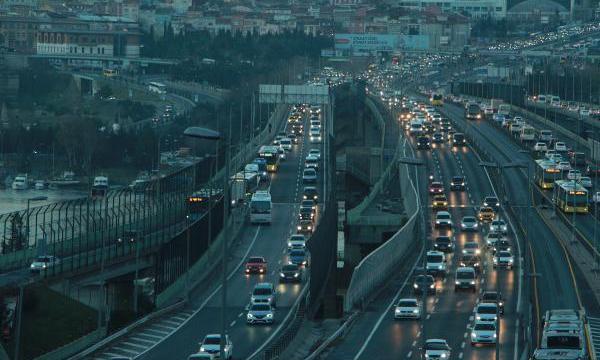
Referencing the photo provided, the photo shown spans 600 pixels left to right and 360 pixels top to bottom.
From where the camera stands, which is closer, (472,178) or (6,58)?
(472,178)

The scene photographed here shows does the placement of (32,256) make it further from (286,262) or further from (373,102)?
(373,102)

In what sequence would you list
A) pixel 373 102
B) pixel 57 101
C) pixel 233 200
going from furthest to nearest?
1. pixel 57 101
2. pixel 373 102
3. pixel 233 200

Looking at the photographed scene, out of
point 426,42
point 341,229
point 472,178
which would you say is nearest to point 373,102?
point 472,178

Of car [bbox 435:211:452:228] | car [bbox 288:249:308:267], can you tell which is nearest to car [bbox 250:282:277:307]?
car [bbox 288:249:308:267]

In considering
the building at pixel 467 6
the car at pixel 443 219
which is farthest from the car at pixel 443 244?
the building at pixel 467 6

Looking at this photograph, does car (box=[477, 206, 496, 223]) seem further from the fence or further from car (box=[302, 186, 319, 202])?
car (box=[302, 186, 319, 202])

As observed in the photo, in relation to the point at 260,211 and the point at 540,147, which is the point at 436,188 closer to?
the point at 260,211
